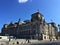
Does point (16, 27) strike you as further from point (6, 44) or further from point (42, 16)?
point (6, 44)

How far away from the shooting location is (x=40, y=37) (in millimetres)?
88250

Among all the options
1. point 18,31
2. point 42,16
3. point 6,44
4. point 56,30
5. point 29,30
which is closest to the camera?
point 6,44

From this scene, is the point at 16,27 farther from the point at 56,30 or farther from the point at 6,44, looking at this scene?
the point at 6,44

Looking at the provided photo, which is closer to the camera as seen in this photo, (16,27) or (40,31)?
(40,31)

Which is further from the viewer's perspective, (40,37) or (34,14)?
(34,14)

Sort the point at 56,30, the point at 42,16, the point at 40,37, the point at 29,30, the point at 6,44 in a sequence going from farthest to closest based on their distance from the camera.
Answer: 1. the point at 56,30
2. the point at 42,16
3. the point at 29,30
4. the point at 40,37
5. the point at 6,44

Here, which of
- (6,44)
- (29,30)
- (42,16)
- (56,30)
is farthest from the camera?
(56,30)

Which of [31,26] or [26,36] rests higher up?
[31,26]

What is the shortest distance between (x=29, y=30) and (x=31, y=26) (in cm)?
362

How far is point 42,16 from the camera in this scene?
355 feet

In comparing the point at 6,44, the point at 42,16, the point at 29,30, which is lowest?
the point at 6,44

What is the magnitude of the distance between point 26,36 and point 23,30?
630 centimetres

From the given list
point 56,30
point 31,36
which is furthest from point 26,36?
point 56,30

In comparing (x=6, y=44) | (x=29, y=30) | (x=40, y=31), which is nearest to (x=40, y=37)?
(x=40, y=31)
